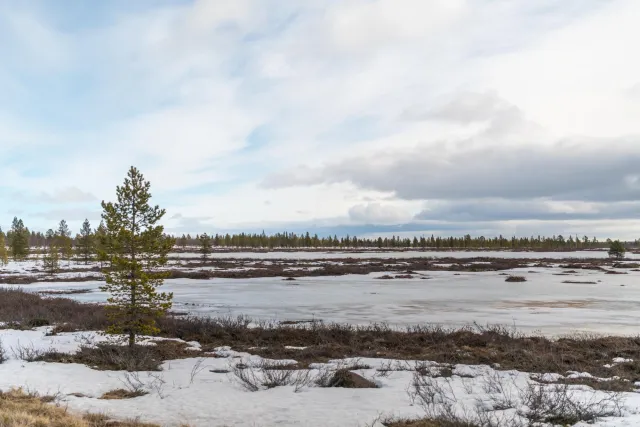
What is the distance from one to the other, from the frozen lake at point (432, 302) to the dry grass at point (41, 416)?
11902 mm

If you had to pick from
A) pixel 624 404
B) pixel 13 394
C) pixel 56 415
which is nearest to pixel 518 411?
pixel 624 404

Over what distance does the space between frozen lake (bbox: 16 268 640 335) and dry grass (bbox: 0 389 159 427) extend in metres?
11.9

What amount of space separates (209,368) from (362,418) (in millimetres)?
4928

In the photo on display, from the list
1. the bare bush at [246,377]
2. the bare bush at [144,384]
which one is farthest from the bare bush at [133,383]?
the bare bush at [246,377]

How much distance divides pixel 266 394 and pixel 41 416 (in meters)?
3.82

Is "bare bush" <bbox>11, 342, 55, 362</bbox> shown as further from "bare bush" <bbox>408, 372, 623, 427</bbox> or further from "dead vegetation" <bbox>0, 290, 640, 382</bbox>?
"bare bush" <bbox>408, 372, 623, 427</bbox>

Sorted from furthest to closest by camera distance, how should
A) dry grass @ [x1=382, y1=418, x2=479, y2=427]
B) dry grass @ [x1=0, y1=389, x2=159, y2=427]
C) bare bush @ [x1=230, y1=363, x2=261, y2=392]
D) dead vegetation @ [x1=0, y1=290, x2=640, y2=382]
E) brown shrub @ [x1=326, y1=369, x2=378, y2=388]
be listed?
dead vegetation @ [x1=0, y1=290, x2=640, y2=382] < brown shrub @ [x1=326, y1=369, x2=378, y2=388] < bare bush @ [x1=230, y1=363, x2=261, y2=392] < dry grass @ [x1=382, y1=418, x2=479, y2=427] < dry grass @ [x1=0, y1=389, x2=159, y2=427]

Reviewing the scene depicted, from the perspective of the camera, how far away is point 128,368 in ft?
34.7

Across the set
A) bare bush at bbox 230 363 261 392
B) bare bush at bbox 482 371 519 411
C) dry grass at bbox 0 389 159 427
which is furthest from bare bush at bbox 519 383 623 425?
dry grass at bbox 0 389 159 427

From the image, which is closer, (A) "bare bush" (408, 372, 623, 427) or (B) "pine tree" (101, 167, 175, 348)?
(A) "bare bush" (408, 372, 623, 427)

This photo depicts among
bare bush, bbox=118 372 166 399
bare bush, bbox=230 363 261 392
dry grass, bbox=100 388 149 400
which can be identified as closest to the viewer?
dry grass, bbox=100 388 149 400

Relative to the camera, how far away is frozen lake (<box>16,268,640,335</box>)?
18.6 metres

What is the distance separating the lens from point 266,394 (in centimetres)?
877

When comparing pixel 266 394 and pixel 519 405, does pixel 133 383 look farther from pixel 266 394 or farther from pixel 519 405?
pixel 519 405
